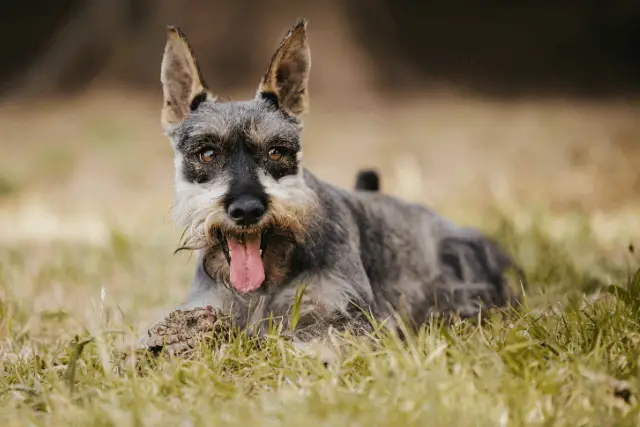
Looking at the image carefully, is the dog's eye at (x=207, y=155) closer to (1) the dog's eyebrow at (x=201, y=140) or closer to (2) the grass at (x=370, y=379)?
(1) the dog's eyebrow at (x=201, y=140)

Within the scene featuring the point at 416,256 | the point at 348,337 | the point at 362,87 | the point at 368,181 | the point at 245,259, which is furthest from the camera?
the point at 362,87

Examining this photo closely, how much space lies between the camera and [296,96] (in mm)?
3945

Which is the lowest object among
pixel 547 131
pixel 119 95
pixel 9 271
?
pixel 9 271

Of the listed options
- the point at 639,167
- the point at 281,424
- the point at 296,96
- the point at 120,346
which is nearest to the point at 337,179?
the point at 639,167

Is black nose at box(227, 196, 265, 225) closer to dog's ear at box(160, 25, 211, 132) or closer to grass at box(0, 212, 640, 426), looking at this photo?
grass at box(0, 212, 640, 426)

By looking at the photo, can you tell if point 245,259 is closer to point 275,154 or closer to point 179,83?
point 275,154

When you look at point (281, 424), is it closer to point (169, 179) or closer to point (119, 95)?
point (169, 179)

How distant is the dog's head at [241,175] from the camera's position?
329cm

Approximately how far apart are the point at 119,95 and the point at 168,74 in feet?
29.3

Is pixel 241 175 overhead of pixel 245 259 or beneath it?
overhead

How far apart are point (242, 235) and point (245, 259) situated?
5.5 inches

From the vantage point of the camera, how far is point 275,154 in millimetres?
3564

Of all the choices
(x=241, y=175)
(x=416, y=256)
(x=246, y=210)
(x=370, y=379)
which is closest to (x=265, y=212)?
(x=246, y=210)

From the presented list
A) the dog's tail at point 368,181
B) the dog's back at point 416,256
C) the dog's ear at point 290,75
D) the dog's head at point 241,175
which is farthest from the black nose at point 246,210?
the dog's tail at point 368,181
